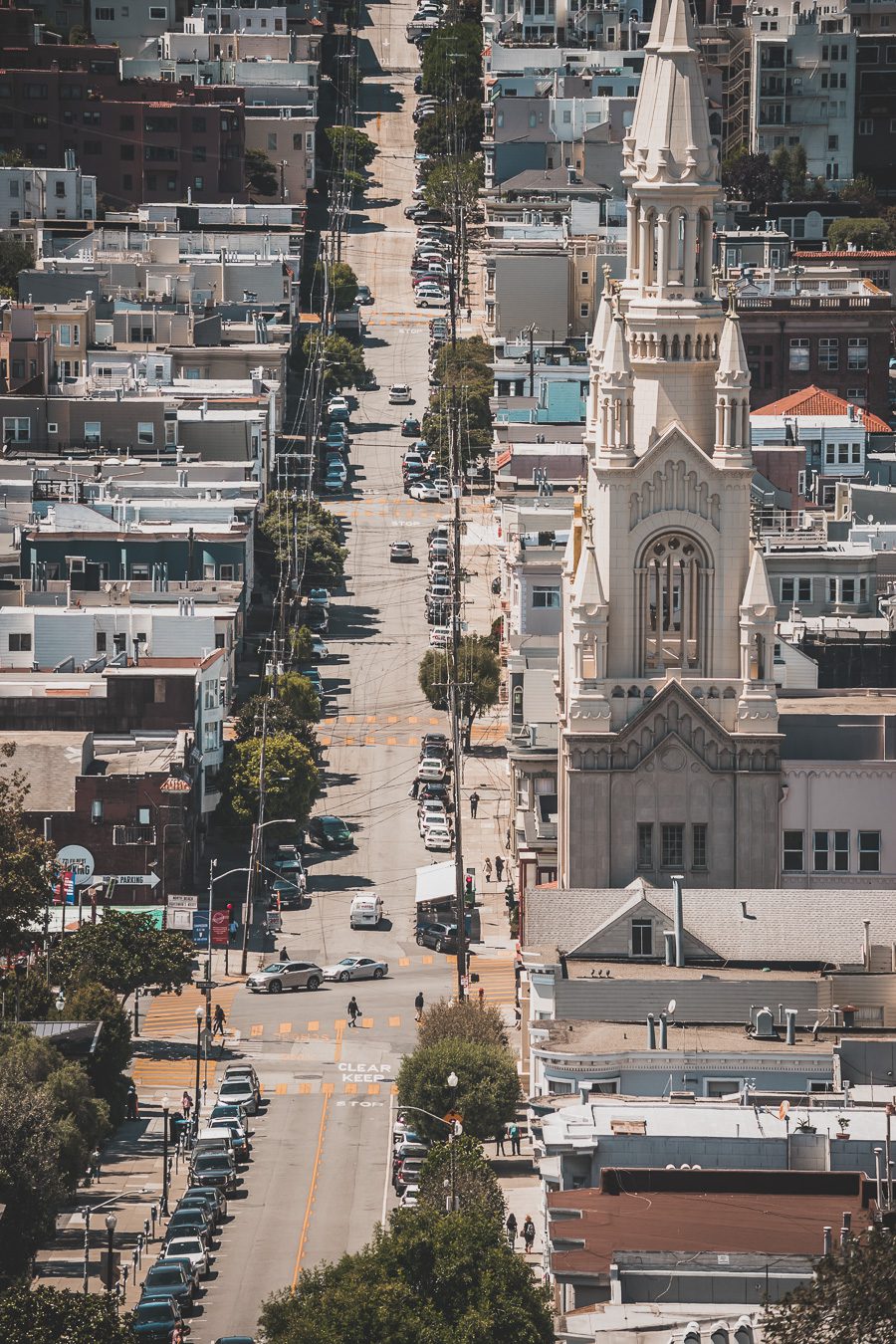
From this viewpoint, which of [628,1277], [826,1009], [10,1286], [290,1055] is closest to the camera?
[628,1277]

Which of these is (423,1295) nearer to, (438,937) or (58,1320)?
(58,1320)

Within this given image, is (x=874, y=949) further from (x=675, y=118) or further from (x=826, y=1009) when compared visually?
(x=675, y=118)

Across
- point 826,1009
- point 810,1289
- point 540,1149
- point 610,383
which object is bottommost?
point 810,1289

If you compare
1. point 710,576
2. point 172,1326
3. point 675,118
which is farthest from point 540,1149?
point 675,118

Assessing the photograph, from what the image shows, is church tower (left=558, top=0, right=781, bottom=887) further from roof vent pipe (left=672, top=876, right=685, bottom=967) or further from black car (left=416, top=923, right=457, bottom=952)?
black car (left=416, top=923, right=457, bottom=952)

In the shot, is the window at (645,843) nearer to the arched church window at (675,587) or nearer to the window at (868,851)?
the arched church window at (675,587)

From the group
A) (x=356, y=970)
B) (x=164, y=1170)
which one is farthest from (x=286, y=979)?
(x=164, y=1170)
